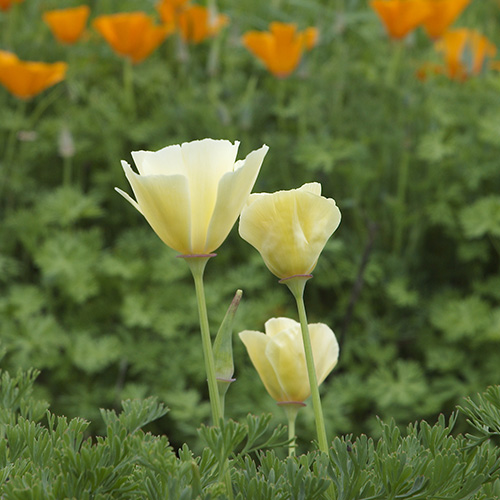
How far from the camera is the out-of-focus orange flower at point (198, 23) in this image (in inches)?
102

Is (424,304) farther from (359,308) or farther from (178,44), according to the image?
(178,44)

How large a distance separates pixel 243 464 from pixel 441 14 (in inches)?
83.3

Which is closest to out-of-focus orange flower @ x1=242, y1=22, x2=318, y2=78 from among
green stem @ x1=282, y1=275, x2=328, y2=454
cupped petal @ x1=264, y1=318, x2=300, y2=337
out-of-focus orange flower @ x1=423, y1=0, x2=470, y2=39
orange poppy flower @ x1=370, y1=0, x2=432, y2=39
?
orange poppy flower @ x1=370, y1=0, x2=432, y2=39

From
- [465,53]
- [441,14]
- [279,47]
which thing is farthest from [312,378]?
[441,14]

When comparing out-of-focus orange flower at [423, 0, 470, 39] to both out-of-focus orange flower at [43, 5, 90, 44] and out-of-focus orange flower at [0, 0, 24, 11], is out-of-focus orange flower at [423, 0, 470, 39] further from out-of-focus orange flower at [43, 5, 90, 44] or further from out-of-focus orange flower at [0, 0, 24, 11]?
out-of-focus orange flower at [0, 0, 24, 11]

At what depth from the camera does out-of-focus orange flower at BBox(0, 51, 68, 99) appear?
88.5 inches

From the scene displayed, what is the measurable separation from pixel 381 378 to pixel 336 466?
1.57 m

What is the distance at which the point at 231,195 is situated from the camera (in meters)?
0.62

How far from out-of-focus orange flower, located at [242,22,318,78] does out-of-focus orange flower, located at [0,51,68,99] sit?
564 mm

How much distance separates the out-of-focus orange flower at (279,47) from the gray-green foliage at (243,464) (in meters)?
1.81

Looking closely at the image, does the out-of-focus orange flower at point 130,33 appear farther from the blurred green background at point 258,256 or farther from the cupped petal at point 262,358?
the cupped petal at point 262,358

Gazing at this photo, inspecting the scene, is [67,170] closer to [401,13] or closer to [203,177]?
[401,13]

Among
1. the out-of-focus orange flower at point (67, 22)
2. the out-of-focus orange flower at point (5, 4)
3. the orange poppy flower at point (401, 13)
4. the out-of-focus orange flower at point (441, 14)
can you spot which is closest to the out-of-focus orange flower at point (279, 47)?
the orange poppy flower at point (401, 13)

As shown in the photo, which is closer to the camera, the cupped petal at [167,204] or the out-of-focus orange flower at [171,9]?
the cupped petal at [167,204]
